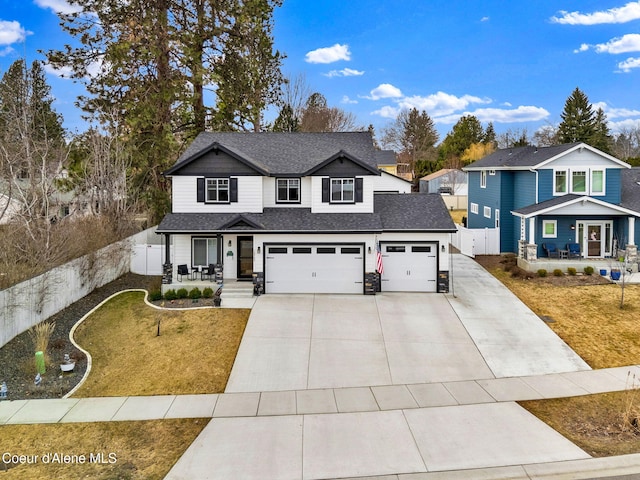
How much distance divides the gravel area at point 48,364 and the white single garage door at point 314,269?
7.59 meters

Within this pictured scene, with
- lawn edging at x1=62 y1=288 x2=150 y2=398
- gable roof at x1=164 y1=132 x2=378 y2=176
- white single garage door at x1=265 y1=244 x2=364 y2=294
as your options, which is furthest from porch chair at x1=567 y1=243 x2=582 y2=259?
lawn edging at x1=62 y1=288 x2=150 y2=398

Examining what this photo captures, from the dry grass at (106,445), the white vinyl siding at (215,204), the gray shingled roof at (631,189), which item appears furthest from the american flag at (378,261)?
the gray shingled roof at (631,189)

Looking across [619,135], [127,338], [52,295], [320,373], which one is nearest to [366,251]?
[320,373]

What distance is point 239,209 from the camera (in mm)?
21078

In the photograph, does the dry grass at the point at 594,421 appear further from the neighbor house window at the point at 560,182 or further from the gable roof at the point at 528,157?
the gable roof at the point at 528,157

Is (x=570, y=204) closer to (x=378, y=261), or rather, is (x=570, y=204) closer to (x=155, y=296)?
(x=378, y=261)

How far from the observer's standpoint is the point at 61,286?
57.7ft

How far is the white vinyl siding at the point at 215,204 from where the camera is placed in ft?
68.9

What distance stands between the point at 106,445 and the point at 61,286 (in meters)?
9.88

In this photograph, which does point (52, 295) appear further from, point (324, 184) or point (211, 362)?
point (324, 184)

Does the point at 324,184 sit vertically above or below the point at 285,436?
above

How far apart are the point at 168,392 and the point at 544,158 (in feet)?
74.5

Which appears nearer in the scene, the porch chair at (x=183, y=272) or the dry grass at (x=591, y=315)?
the dry grass at (x=591, y=315)

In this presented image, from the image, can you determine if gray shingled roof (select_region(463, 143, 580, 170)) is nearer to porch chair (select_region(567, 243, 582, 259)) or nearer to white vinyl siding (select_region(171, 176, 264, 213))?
porch chair (select_region(567, 243, 582, 259))
